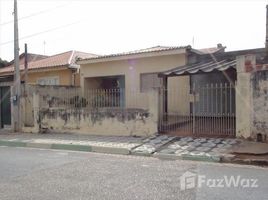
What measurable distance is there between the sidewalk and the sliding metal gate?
2.24ft

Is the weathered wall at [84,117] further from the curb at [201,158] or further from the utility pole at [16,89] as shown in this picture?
the curb at [201,158]

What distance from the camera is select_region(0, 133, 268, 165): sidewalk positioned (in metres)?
9.18

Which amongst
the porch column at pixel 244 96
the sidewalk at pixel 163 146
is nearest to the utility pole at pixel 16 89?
the sidewalk at pixel 163 146

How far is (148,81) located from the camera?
1756cm

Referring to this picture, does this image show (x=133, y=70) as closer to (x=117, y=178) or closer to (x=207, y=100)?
(x=207, y=100)

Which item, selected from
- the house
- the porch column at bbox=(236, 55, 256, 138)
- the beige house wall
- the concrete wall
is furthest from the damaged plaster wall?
the house

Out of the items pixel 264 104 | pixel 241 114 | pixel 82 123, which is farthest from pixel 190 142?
pixel 82 123

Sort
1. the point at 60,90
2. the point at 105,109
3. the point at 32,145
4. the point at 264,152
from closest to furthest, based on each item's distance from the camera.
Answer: the point at 264,152
the point at 32,145
the point at 105,109
the point at 60,90

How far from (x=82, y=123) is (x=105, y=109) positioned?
122 centimetres

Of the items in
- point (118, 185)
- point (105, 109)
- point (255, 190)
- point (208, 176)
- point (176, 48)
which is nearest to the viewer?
point (255, 190)

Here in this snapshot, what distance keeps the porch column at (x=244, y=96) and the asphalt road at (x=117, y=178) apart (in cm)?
266

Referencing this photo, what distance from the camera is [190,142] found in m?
11.1

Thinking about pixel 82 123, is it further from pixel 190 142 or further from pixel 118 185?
Answer: pixel 118 185

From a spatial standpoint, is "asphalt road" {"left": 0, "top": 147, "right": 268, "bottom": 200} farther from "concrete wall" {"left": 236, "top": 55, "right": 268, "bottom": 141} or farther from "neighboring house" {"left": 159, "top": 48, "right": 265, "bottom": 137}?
"neighboring house" {"left": 159, "top": 48, "right": 265, "bottom": 137}
